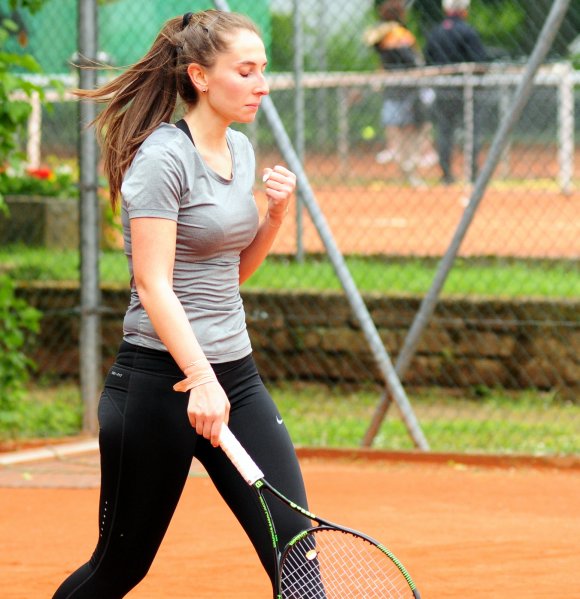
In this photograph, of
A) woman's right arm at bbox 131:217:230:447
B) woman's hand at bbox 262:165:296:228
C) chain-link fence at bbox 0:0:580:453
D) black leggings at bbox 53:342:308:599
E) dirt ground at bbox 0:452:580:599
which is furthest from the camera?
chain-link fence at bbox 0:0:580:453

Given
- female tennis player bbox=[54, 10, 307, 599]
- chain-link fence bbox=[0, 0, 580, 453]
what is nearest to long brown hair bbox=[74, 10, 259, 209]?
female tennis player bbox=[54, 10, 307, 599]

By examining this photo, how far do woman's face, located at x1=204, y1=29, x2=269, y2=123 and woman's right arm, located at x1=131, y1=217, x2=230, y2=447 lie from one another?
0.37 metres

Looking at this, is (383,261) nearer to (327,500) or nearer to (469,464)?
(469,464)

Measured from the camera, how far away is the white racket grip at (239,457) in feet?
10.1

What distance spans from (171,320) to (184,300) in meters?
0.17

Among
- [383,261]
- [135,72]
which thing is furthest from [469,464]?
[135,72]

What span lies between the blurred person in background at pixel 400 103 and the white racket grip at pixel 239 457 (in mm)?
5130

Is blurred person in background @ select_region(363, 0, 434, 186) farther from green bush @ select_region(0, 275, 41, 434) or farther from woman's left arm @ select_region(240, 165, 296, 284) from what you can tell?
woman's left arm @ select_region(240, 165, 296, 284)

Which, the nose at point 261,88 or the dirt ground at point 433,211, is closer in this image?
the nose at point 261,88

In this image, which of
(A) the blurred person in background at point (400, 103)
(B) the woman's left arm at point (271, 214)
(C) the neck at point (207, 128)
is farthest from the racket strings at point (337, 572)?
(A) the blurred person in background at point (400, 103)

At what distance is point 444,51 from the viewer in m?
8.40

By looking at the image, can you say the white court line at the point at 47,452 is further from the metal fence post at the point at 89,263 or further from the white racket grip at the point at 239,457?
the white racket grip at the point at 239,457

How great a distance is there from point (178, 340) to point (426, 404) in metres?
4.88

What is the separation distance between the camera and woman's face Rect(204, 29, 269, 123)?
3195 mm
